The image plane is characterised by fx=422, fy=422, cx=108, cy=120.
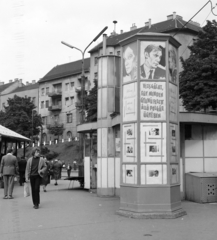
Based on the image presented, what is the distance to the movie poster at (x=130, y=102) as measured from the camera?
10328 mm

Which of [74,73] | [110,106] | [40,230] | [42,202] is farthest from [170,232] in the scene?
[74,73]

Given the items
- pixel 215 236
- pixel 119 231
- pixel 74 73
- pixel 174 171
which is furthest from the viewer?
pixel 74 73

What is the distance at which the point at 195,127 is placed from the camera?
45.2ft

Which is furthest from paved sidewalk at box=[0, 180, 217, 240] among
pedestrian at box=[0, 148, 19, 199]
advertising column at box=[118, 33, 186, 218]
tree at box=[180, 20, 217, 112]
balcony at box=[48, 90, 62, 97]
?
balcony at box=[48, 90, 62, 97]

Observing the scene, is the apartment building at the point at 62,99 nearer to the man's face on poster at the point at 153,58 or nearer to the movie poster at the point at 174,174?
the man's face on poster at the point at 153,58

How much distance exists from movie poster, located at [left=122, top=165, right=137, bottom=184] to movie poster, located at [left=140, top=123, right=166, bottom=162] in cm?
36

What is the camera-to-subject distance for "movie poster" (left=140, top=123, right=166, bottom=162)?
33.1 feet

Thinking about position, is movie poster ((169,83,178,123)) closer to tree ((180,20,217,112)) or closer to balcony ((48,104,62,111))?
tree ((180,20,217,112))

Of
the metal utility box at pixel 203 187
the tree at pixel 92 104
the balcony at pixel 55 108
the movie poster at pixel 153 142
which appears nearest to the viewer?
the movie poster at pixel 153 142

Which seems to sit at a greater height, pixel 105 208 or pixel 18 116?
pixel 18 116

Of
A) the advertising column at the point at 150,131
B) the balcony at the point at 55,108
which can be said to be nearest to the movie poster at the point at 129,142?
the advertising column at the point at 150,131

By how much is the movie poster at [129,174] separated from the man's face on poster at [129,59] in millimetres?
2384

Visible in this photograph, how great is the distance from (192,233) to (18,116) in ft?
193

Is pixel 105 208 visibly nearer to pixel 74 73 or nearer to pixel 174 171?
pixel 174 171
